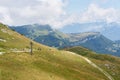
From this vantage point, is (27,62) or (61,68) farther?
(61,68)

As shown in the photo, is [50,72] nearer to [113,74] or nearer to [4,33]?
[113,74]

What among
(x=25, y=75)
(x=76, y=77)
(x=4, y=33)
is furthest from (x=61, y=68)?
(x=4, y=33)

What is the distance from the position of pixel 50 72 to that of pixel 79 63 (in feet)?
176

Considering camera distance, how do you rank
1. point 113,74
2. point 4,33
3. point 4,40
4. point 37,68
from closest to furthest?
point 37,68 < point 113,74 < point 4,40 < point 4,33

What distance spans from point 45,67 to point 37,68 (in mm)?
Answer: 5268

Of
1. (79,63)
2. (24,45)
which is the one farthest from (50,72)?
(24,45)

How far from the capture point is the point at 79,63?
132125 millimetres

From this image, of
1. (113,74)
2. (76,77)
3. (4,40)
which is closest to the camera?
(76,77)

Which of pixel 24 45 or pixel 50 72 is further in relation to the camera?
pixel 24 45

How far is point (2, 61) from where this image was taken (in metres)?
71.7

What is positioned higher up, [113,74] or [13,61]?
[13,61]

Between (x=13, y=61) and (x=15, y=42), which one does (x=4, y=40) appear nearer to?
(x=15, y=42)

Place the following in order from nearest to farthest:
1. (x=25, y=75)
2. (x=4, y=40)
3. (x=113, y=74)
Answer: (x=25, y=75), (x=113, y=74), (x=4, y=40)

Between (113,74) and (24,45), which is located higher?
(24,45)
